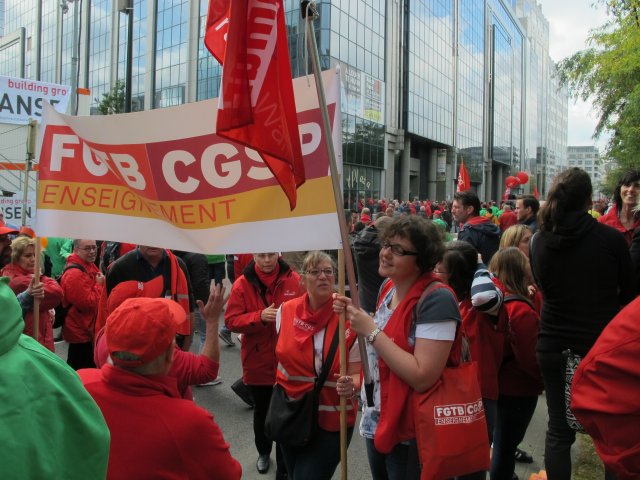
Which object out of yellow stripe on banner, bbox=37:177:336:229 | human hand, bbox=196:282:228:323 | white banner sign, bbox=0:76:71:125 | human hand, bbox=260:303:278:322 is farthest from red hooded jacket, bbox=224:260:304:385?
white banner sign, bbox=0:76:71:125

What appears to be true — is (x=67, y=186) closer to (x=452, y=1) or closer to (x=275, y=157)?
(x=275, y=157)

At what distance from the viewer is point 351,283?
2.19 metres

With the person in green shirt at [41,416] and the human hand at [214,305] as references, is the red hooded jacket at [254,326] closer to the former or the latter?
the human hand at [214,305]

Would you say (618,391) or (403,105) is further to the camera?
(403,105)

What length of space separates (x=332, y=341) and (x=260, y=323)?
1.04 metres

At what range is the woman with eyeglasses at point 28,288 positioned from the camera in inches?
150

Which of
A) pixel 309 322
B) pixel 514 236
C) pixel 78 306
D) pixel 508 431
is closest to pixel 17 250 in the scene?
pixel 78 306

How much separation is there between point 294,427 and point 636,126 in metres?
14.2

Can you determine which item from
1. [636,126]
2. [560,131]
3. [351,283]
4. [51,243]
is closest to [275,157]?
[351,283]

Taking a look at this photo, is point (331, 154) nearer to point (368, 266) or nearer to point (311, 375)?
point (311, 375)

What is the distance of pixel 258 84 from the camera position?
2.27 metres

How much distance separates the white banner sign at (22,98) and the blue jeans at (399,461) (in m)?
9.13

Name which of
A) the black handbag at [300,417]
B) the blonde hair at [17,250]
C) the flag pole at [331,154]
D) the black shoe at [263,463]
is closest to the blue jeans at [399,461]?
the flag pole at [331,154]

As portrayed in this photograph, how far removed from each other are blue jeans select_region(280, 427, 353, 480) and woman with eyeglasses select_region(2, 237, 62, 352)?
2.24 m
